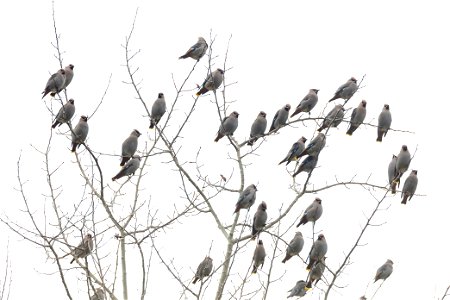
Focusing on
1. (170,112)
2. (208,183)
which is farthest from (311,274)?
(170,112)

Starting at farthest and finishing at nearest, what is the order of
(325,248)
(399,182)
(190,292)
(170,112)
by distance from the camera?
(325,248)
(399,182)
(170,112)
(190,292)

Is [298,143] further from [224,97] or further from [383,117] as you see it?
[224,97]

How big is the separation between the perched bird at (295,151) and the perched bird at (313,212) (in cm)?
63

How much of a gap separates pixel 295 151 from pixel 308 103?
46.3 inches

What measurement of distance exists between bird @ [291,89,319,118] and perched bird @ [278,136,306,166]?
77cm

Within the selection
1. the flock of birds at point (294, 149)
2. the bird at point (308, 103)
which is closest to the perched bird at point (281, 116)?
the flock of birds at point (294, 149)

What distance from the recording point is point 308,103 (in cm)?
1240

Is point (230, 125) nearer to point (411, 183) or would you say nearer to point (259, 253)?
point (259, 253)

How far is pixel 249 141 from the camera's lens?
1041 cm

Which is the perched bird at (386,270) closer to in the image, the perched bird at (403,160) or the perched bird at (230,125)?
the perched bird at (403,160)

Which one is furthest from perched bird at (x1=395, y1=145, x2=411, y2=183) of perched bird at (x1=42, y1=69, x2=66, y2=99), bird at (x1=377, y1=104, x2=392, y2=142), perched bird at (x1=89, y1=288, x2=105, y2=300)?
perched bird at (x1=42, y1=69, x2=66, y2=99)

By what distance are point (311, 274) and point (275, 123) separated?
8.15 feet

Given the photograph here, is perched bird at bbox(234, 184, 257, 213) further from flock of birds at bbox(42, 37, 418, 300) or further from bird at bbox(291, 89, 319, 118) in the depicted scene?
bird at bbox(291, 89, 319, 118)

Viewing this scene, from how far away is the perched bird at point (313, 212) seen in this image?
11336 millimetres
